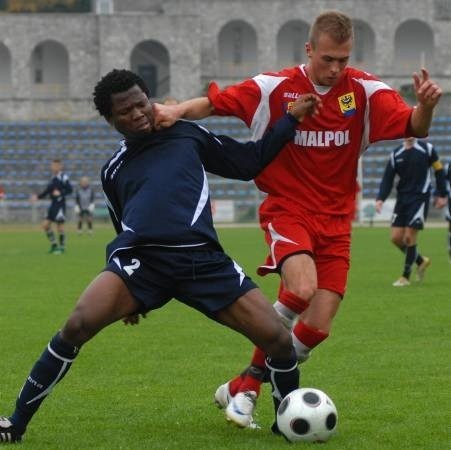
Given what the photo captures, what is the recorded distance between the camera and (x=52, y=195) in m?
30.9

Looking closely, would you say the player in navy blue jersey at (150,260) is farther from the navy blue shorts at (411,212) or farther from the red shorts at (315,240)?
the navy blue shorts at (411,212)

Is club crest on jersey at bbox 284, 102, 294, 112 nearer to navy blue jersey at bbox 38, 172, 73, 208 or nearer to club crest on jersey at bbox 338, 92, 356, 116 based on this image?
club crest on jersey at bbox 338, 92, 356, 116

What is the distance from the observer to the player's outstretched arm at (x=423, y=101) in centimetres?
717

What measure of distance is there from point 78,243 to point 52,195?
131 inches

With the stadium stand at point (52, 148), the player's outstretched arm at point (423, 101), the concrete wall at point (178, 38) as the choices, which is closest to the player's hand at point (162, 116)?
the player's outstretched arm at point (423, 101)

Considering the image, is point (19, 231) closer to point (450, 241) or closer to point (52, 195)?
point (52, 195)

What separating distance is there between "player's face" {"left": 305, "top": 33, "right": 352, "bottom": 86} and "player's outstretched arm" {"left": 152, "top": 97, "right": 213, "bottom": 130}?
27.2 inches

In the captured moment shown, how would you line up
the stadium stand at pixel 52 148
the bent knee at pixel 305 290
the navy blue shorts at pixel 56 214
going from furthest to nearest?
1. the stadium stand at pixel 52 148
2. the navy blue shorts at pixel 56 214
3. the bent knee at pixel 305 290

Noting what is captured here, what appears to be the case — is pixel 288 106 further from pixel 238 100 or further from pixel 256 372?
pixel 256 372

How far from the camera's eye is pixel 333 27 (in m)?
7.44

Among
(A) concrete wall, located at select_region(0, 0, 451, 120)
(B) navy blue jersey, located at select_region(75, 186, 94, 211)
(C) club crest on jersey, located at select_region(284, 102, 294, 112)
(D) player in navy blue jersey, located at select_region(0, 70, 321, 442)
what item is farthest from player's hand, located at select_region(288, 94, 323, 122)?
(A) concrete wall, located at select_region(0, 0, 451, 120)

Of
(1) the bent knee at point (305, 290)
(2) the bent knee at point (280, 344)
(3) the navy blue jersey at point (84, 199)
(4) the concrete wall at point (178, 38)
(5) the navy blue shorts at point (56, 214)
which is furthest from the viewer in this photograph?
(4) the concrete wall at point (178, 38)

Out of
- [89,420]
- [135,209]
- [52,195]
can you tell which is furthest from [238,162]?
[52,195]

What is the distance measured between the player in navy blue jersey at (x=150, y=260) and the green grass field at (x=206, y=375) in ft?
1.78
